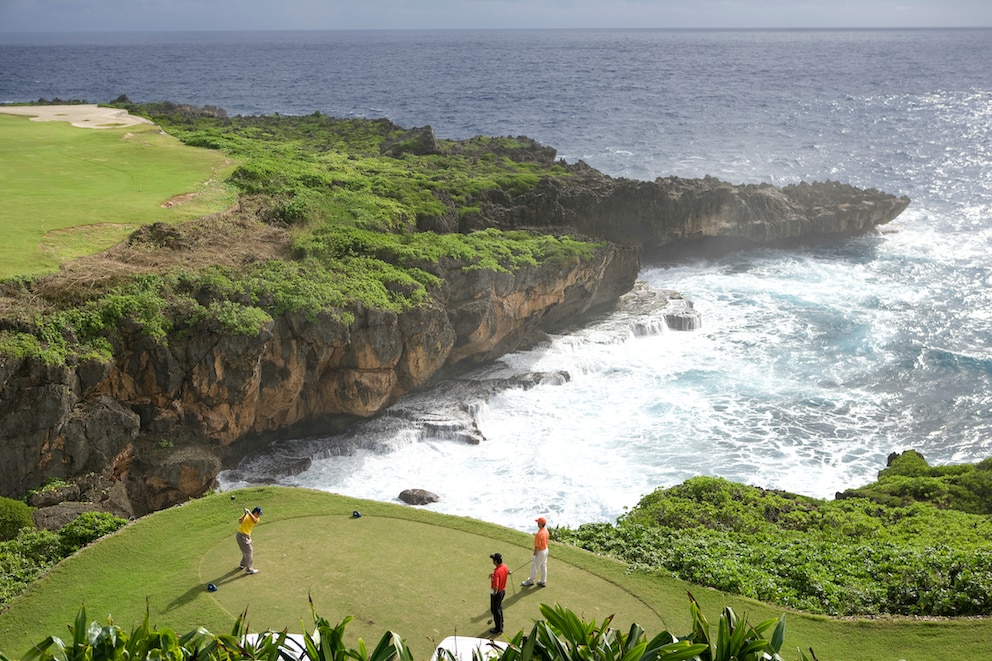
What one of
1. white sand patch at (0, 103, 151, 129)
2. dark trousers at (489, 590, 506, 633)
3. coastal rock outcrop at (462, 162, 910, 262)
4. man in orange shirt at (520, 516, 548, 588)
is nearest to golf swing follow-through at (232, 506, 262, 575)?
dark trousers at (489, 590, 506, 633)

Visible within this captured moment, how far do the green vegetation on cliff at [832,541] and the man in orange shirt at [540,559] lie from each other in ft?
7.24

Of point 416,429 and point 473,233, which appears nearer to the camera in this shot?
point 416,429

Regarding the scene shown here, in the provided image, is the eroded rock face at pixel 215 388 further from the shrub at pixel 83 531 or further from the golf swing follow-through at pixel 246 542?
the golf swing follow-through at pixel 246 542

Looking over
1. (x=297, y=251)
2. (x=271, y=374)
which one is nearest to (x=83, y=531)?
(x=271, y=374)

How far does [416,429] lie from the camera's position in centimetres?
3114

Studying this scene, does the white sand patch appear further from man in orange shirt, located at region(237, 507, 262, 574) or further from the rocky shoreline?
man in orange shirt, located at region(237, 507, 262, 574)

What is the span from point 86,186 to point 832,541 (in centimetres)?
2979

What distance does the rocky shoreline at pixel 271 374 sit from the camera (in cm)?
2356

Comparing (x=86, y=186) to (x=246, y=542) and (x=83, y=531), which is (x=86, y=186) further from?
(x=246, y=542)

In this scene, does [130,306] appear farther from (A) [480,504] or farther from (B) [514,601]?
(B) [514,601]

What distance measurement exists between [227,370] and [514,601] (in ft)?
47.1

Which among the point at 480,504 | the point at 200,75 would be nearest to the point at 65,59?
the point at 200,75

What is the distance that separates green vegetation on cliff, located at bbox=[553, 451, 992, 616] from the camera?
55.0 ft

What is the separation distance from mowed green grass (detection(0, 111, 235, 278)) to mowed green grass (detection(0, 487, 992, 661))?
1252cm
